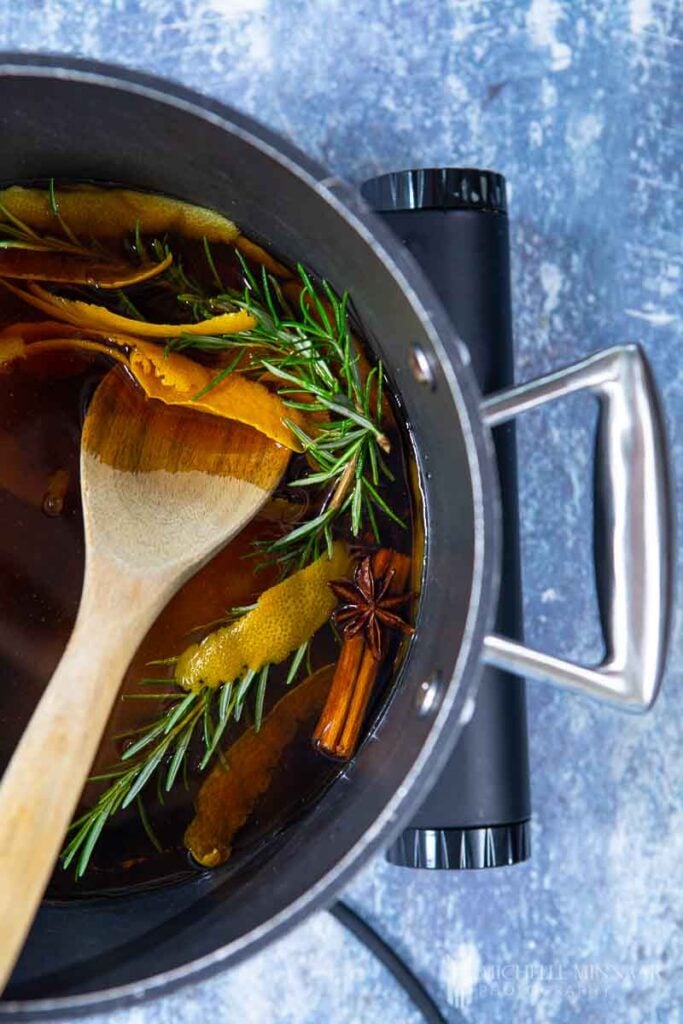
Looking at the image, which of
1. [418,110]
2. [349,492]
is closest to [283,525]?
[349,492]

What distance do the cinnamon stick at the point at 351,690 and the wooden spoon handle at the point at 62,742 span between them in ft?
0.38

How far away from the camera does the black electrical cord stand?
77 centimetres

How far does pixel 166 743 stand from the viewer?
2.26 feet

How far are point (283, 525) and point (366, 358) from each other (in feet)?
0.35

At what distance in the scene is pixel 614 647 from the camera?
23.9 inches

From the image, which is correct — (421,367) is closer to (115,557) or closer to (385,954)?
(115,557)

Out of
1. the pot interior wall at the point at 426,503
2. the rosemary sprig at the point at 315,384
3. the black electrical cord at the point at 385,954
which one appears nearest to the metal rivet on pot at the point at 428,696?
the pot interior wall at the point at 426,503

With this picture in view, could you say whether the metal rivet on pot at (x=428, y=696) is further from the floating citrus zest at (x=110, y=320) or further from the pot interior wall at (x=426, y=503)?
the floating citrus zest at (x=110, y=320)

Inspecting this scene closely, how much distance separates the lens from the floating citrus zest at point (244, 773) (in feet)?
2.27

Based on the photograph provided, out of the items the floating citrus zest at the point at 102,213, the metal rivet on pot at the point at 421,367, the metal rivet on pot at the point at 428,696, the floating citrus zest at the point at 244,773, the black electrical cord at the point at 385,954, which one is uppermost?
the floating citrus zest at the point at 102,213

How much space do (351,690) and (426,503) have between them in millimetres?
116

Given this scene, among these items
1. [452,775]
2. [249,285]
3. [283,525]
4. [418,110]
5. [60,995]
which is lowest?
[60,995]

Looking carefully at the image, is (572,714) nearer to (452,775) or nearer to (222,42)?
(452,775)

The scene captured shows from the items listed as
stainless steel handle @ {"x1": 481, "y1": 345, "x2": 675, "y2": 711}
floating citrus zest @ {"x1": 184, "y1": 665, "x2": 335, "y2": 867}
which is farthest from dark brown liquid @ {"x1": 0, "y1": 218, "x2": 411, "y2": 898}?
stainless steel handle @ {"x1": 481, "y1": 345, "x2": 675, "y2": 711}
